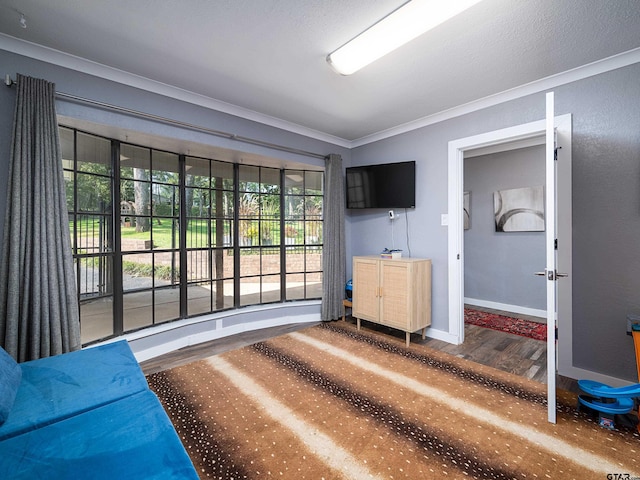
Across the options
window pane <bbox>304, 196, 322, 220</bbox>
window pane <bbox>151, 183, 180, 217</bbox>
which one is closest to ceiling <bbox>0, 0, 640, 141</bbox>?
window pane <bbox>151, 183, 180, 217</bbox>

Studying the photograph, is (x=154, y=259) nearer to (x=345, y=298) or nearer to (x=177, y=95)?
(x=177, y=95)

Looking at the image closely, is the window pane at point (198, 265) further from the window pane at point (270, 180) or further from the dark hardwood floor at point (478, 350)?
the window pane at point (270, 180)

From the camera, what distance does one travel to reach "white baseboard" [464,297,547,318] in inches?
161

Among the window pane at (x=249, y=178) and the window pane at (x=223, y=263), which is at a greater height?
the window pane at (x=249, y=178)

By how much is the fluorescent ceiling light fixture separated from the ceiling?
5 cm

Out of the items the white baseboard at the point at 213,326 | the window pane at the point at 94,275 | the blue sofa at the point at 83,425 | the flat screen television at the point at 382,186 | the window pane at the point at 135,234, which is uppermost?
the flat screen television at the point at 382,186

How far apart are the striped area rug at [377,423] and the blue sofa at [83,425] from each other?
19.6 inches

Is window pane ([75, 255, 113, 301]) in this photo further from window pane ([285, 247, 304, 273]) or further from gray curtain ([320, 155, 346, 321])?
gray curtain ([320, 155, 346, 321])

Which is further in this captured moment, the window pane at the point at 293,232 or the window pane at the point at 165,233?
the window pane at the point at 293,232

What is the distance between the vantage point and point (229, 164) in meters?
A: 3.47

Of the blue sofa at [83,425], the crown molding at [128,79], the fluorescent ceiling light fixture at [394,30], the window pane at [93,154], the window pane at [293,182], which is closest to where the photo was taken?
the blue sofa at [83,425]

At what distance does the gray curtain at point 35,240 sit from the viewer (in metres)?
1.83

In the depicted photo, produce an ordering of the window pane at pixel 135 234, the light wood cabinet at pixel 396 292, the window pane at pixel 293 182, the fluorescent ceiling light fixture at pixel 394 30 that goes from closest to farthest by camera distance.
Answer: the fluorescent ceiling light fixture at pixel 394 30
the window pane at pixel 135 234
the light wood cabinet at pixel 396 292
the window pane at pixel 293 182

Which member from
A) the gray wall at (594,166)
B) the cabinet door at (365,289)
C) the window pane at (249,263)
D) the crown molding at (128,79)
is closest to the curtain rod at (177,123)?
the gray wall at (594,166)
